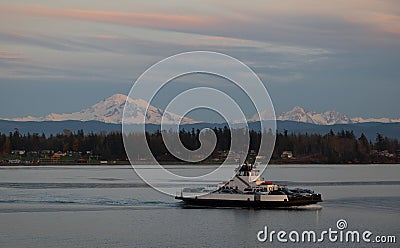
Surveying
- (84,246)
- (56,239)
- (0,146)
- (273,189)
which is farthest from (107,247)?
(0,146)

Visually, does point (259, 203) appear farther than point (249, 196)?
No

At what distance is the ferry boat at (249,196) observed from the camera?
Answer: 59594 mm

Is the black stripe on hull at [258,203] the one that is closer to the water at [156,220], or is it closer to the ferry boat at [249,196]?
the ferry boat at [249,196]

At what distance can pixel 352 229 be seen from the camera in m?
47.4

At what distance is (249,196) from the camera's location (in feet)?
197

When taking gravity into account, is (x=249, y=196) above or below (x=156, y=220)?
above

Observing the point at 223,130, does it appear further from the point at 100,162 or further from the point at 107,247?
the point at 107,247

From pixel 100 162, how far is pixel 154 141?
48.1ft

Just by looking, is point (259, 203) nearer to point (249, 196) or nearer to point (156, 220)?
point (249, 196)

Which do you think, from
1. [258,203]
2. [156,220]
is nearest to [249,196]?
[258,203]

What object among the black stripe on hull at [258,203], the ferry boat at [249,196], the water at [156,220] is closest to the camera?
the water at [156,220]

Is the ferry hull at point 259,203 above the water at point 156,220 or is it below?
above

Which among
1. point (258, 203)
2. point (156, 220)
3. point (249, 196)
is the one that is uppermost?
point (249, 196)

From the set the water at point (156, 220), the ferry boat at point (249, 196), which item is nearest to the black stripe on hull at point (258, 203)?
the ferry boat at point (249, 196)
